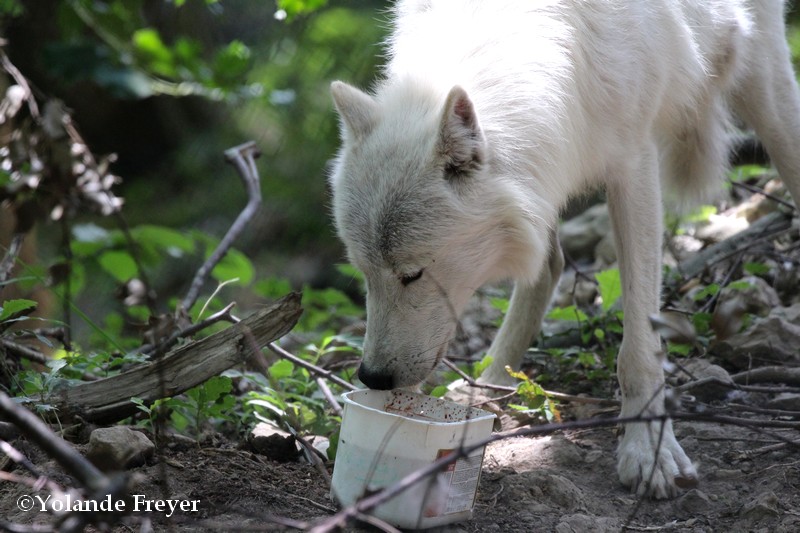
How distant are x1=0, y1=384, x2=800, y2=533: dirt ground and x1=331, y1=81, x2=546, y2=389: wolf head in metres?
0.51

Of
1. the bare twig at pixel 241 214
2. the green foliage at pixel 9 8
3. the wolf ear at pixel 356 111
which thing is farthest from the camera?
the green foliage at pixel 9 8

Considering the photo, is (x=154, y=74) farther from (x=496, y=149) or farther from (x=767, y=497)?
(x=767, y=497)

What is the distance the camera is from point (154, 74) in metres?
7.32

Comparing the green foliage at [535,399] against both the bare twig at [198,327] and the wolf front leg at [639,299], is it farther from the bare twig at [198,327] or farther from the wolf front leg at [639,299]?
the bare twig at [198,327]

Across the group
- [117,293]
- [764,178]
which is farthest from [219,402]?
[764,178]

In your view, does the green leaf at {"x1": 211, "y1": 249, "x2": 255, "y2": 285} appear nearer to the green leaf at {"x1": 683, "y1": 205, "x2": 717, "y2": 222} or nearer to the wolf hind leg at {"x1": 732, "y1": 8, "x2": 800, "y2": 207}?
the wolf hind leg at {"x1": 732, "y1": 8, "x2": 800, "y2": 207}

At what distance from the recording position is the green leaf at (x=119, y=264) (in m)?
4.39

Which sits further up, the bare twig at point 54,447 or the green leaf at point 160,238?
the bare twig at point 54,447

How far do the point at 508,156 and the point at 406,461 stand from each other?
129 centimetres

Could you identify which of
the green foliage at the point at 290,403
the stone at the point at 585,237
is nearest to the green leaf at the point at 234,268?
the green foliage at the point at 290,403

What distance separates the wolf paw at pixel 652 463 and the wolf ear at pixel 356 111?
1.57 metres

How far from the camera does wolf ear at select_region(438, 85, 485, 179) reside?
280 cm

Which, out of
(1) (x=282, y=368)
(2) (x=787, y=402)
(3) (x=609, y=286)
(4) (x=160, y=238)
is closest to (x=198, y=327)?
(1) (x=282, y=368)

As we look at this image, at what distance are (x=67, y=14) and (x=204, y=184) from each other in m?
2.62
